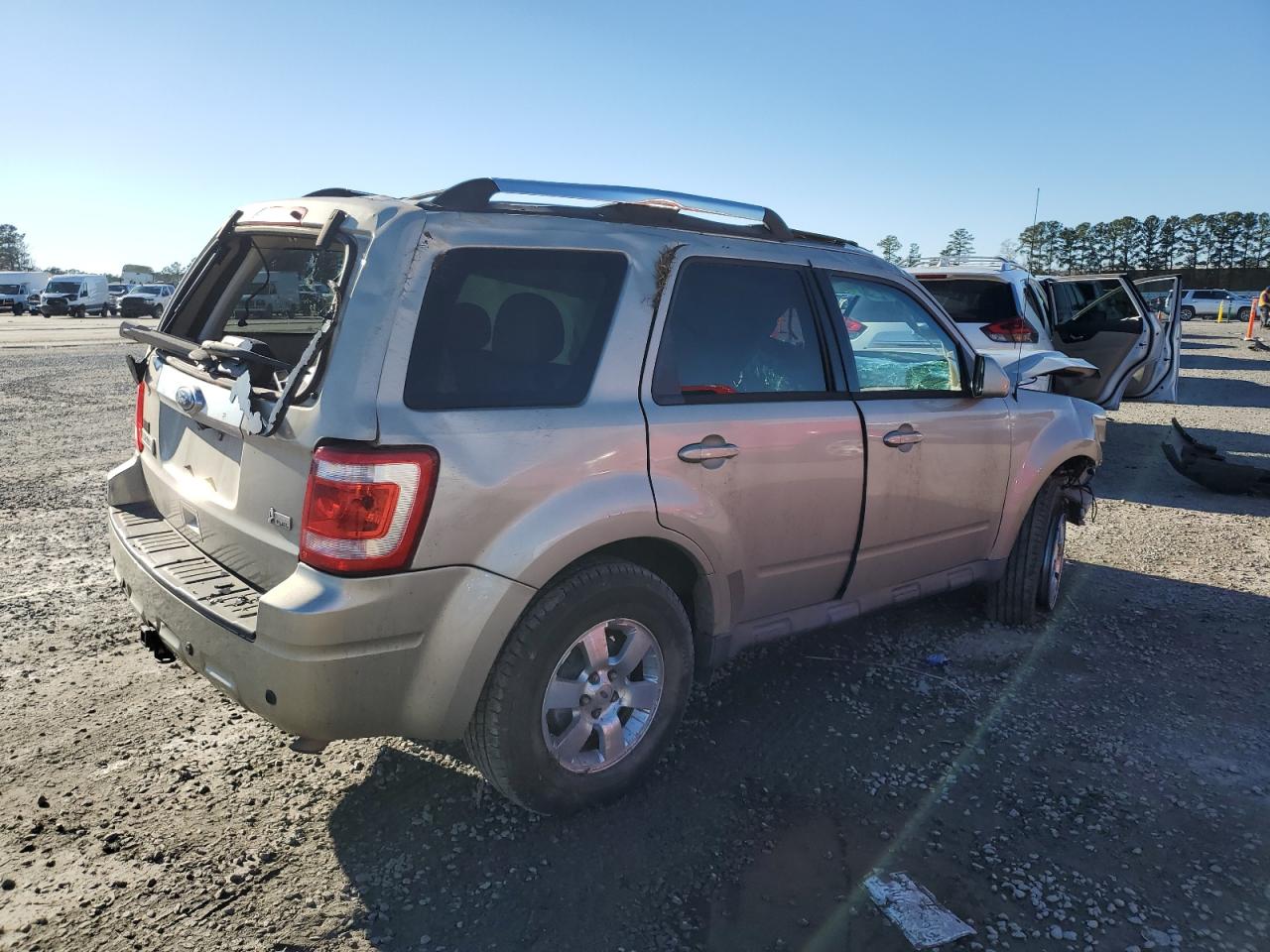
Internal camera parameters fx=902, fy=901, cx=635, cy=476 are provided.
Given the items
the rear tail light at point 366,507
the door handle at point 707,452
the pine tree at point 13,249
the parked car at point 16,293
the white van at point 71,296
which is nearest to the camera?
the rear tail light at point 366,507

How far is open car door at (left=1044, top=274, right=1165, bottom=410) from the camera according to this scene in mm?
10352

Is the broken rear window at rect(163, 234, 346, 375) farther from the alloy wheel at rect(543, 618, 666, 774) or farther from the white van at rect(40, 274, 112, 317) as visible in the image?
the white van at rect(40, 274, 112, 317)

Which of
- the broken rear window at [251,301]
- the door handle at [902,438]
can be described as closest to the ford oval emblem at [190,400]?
the broken rear window at [251,301]

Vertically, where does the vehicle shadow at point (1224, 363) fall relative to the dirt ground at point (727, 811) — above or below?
above

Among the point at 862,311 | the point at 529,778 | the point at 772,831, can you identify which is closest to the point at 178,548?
the point at 529,778

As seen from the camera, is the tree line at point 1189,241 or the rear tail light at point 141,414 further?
the tree line at point 1189,241

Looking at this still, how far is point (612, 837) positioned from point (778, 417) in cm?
156

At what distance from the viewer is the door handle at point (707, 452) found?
9.89ft

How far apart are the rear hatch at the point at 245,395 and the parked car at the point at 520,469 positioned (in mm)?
12

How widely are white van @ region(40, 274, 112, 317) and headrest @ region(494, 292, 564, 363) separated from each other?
52.8 m

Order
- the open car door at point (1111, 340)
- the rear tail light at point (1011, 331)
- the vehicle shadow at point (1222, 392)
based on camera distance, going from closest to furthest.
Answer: the rear tail light at point (1011, 331) → the open car door at point (1111, 340) → the vehicle shadow at point (1222, 392)

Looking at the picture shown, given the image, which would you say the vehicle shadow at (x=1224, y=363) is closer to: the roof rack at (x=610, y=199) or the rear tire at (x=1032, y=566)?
the rear tire at (x=1032, y=566)

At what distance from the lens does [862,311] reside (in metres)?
3.99

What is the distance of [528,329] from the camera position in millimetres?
2861
